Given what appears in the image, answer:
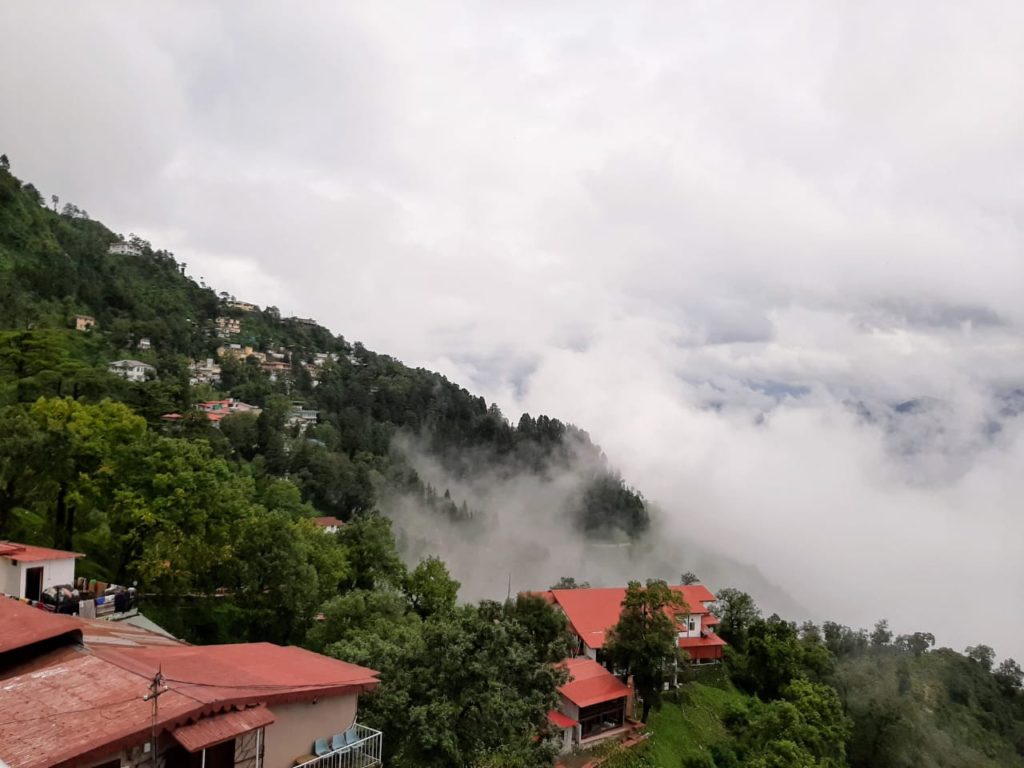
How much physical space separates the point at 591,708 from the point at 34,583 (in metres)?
23.9

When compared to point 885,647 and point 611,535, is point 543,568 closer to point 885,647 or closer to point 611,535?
point 611,535

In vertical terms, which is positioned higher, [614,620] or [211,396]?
[211,396]

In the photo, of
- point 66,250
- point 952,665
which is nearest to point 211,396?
point 66,250

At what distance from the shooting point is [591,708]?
3119 centimetres

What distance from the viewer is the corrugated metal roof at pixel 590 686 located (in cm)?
3067

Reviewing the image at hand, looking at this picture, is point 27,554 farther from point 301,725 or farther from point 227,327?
point 227,327

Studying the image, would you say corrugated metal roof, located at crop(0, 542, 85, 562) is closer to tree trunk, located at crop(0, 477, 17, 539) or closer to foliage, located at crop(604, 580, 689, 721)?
tree trunk, located at crop(0, 477, 17, 539)

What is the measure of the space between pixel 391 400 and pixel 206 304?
51.3 metres

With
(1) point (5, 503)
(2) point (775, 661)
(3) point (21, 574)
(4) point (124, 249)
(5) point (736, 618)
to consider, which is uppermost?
(4) point (124, 249)

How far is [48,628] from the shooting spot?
40.3ft

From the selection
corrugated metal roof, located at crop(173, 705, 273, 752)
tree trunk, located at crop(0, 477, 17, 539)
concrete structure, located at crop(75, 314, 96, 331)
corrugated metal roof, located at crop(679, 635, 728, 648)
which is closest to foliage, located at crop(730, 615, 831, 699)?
corrugated metal roof, located at crop(679, 635, 728, 648)

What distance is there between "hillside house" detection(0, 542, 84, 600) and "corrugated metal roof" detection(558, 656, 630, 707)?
808 inches

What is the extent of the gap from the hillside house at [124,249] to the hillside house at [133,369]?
74.1 metres

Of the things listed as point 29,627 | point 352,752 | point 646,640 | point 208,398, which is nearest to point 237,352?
point 208,398
